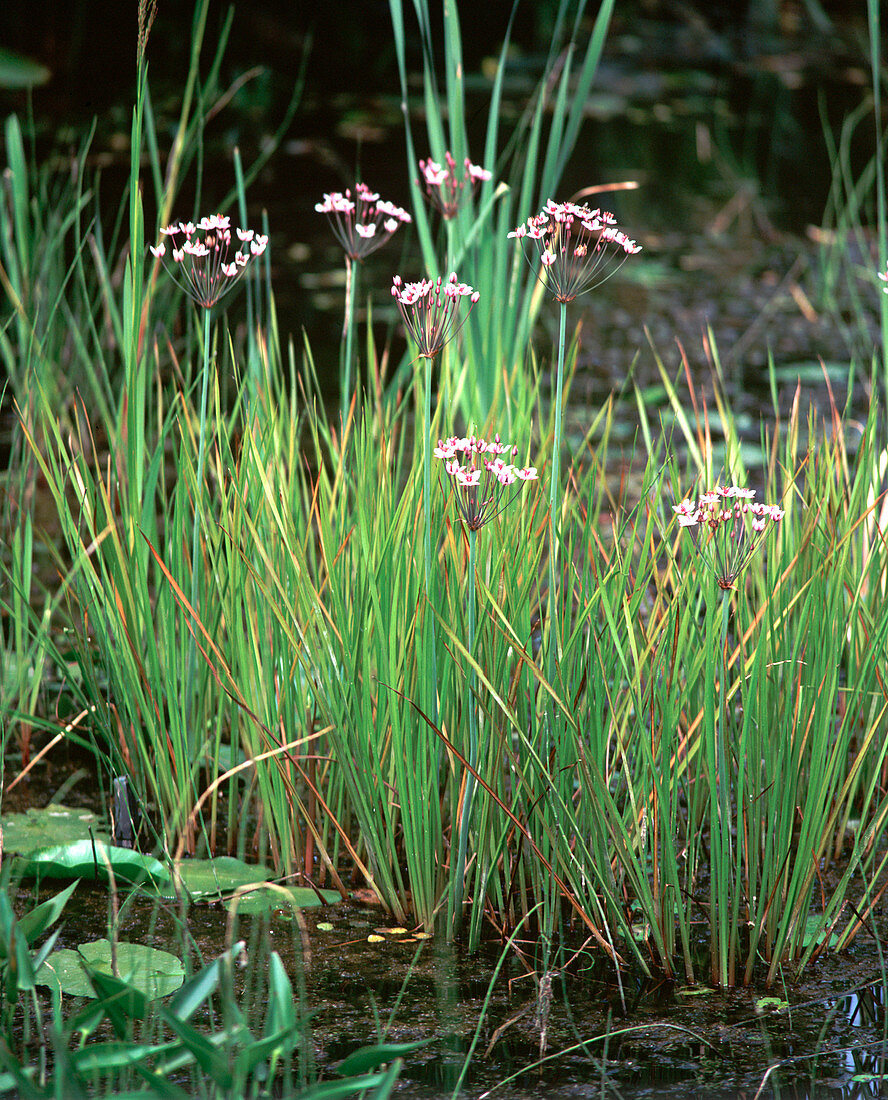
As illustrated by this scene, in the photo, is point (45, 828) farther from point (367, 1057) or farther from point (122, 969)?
point (367, 1057)

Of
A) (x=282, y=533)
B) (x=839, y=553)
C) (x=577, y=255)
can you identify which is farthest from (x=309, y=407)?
(x=839, y=553)

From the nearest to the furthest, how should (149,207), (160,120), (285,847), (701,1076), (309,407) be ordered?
(701,1076) → (285,847) → (309,407) → (149,207) → (160,120)

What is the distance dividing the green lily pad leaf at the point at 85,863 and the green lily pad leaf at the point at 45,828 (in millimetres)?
21

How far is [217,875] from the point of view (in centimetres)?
123

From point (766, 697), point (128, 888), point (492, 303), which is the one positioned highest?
point (492, 303)

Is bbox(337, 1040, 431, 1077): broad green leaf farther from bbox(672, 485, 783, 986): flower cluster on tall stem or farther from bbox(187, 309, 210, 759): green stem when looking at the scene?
bbox(187, 309, 210, 759): green stem

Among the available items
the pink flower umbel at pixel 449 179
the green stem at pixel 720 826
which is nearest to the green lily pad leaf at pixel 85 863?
the green stem at pixel 720 826

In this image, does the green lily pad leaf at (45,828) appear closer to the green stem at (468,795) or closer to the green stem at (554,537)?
the green stem at (468,795)

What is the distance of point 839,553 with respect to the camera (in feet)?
3.73

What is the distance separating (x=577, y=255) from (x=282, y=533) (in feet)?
1.31

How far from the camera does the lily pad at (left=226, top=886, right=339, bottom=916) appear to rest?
1.19 m

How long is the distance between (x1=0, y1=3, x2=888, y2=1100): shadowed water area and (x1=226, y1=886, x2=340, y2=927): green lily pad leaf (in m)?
0.02

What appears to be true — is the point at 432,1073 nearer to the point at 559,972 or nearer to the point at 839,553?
the point at 559,972

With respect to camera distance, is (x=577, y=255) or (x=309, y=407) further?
(x=309, y=407)
